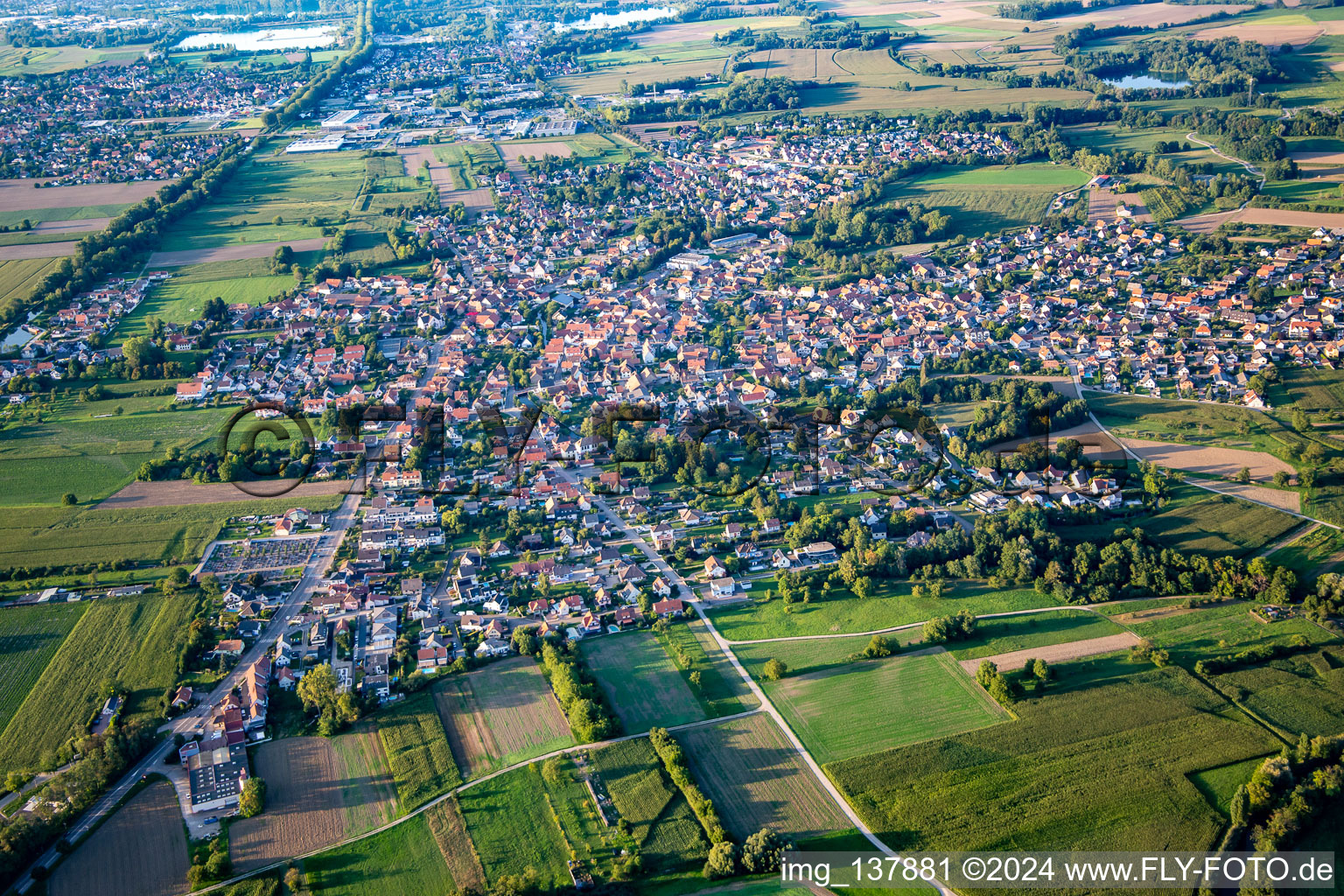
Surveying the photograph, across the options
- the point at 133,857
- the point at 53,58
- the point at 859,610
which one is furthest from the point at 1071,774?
the point at 53,58

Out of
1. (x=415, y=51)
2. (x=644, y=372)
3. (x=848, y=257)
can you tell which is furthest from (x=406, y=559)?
(x=415, y=51)

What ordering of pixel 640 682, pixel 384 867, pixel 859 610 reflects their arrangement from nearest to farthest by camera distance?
pixel 384 867 → pixel 640 682 → pixel 859 610

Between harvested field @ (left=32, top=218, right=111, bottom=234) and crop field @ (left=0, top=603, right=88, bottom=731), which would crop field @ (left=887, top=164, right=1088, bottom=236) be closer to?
crop field @ (left=0, top=603, right=88, bottom=731)

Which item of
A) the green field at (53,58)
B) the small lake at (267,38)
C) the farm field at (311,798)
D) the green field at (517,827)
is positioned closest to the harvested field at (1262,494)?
the green field at (517,827)

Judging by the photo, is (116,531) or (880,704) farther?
(116,531)

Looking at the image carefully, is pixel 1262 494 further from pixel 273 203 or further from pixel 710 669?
pixel 273 203

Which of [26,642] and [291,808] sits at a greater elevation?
[26,642]
